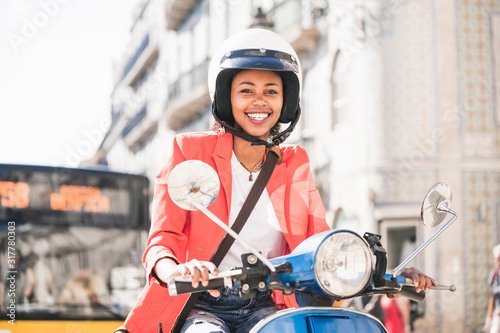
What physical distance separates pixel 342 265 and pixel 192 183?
449mm

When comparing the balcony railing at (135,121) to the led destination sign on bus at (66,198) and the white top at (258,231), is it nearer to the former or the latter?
the led destination sign on bus at (66,198)

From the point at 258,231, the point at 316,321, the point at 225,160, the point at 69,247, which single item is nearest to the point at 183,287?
the point at 316,321

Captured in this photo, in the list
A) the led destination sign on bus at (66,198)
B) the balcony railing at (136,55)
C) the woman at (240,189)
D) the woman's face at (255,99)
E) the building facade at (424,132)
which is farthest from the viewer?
the balcony railing at (136,55)

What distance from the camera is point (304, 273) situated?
5.65ft

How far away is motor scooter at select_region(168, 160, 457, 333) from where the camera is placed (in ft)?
5.56

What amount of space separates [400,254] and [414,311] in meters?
1.68

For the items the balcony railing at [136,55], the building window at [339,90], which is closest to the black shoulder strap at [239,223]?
the building window at [339,90]

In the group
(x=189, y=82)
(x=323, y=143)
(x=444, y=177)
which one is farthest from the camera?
(x=189, y=82)

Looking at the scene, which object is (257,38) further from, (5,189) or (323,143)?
(323,143)

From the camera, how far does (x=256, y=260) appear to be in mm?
1744

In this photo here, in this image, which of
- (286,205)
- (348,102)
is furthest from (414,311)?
(286,205)

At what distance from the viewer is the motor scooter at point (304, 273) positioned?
5.56ft

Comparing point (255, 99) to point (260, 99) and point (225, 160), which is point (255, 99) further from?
point (225, 160)

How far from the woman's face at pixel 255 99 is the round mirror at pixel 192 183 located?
675mm
